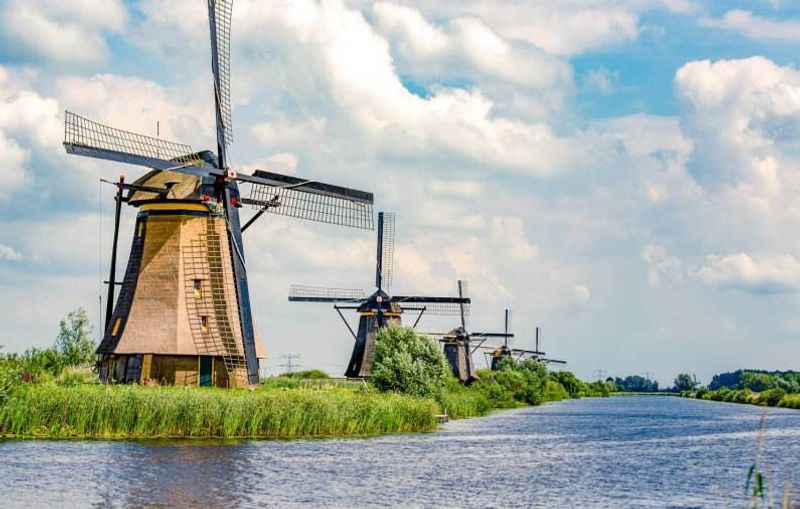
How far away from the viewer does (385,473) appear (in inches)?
957

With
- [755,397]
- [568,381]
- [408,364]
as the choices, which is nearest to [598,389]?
[568,381]

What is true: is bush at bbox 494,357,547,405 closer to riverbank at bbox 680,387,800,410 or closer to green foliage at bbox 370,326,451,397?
riverbank at bbox 680,387,800,410

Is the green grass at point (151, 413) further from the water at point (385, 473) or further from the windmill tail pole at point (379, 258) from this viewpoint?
the windmill tail pole at point (379, 258)

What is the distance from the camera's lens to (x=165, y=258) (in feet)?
122

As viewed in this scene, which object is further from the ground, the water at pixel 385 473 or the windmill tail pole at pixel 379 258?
the windmill tail pole at pixel 379 258

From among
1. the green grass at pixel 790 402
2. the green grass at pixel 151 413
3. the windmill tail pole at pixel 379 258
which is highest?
the windmill tail pole at pixel 379 258

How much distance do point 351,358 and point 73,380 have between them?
28.2 metres

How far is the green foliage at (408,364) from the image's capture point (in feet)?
137

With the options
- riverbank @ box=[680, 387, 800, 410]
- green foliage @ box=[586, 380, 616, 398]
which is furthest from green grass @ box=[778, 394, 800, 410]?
green foliage @ box=[586, 380, 616, 398]

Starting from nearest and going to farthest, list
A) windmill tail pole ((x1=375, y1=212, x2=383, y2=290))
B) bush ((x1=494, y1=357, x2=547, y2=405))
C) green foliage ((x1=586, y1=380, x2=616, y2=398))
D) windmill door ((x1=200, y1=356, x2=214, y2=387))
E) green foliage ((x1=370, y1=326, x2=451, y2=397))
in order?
windmill door ((x1=200, y1=356, x2=214, y2=387)), green foliage ((x1=370, y1=326, x2=451, y2=397)), windmill tail pole ((x1=375, y1=212, x2=383, y2=290)), bush ((x1=494, y1=357, x2=547, y2=405)), green foliage ((x1=586, y1=380, x2=616, y2=398))

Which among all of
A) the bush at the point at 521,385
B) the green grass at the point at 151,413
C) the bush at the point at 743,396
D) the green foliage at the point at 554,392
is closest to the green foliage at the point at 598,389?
the green foliage at the point at 554,392

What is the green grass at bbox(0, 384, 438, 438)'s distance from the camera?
95.3 feet

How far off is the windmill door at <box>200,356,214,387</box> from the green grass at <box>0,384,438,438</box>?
4.56 meters

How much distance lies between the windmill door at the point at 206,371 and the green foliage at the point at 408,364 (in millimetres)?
7501
